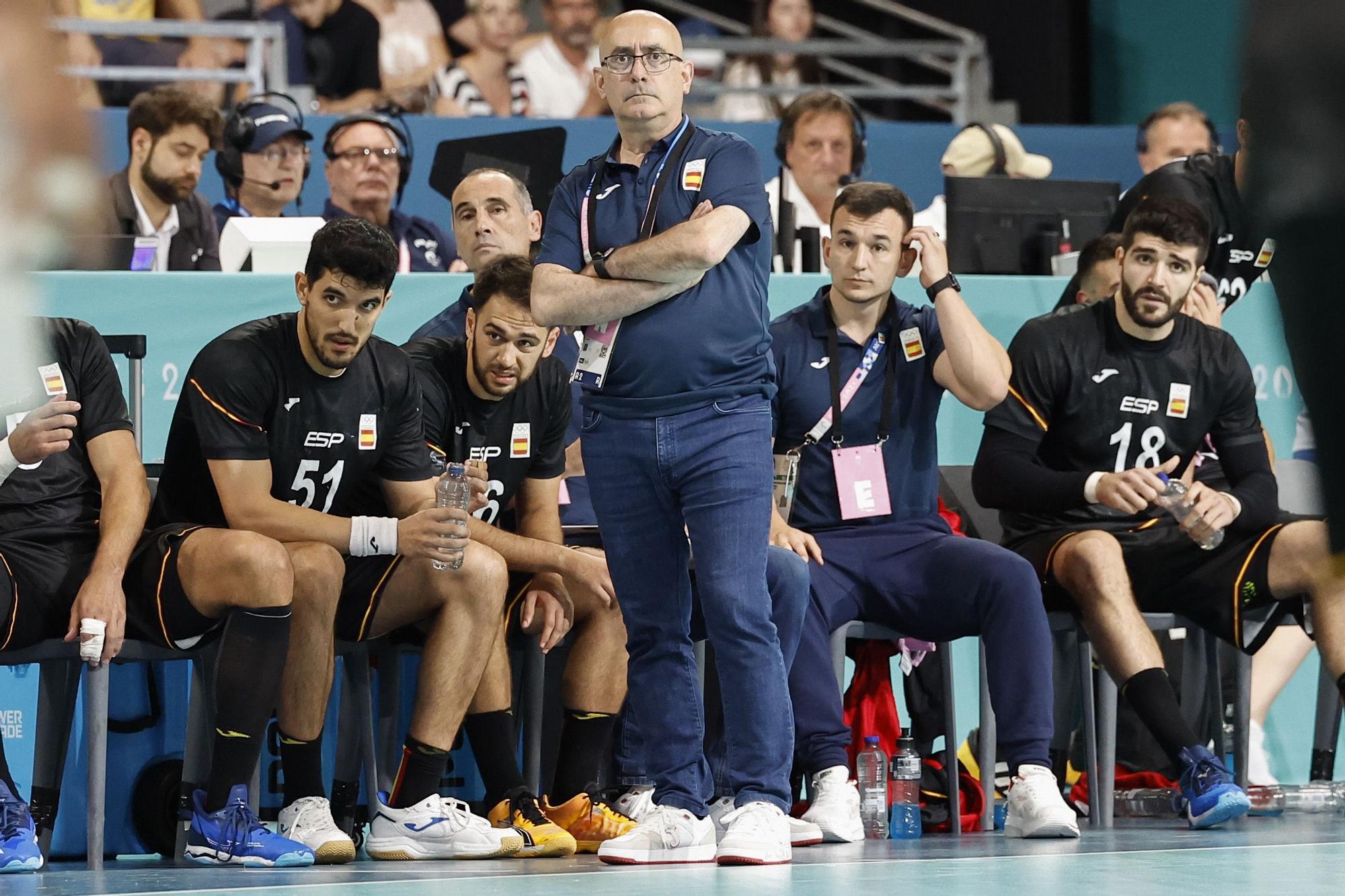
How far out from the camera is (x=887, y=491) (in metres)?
4.68

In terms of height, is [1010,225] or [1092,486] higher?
[1010,225]

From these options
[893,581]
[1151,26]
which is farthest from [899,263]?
[1151,26]

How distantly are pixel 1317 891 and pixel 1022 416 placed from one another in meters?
2.08

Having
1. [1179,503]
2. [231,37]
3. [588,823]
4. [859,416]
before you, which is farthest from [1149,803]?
[231,37]

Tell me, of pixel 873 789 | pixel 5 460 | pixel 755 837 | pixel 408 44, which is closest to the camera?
pixel 755 837

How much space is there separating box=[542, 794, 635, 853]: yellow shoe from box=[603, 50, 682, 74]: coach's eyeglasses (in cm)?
181

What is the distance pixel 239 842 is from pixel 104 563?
0.73 metres

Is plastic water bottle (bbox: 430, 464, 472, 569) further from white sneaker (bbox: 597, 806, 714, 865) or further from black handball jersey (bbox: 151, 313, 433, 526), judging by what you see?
white sneaker (bbox: 597, 806, 714, 865)

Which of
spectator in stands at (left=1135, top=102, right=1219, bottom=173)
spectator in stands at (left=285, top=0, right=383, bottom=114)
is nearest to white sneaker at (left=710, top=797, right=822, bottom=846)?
spectator in stands at (left=1135, top=102, right=1219, bottom=173)

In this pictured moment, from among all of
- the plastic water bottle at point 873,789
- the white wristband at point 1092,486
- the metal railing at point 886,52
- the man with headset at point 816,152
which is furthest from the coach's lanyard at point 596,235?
the metal railing at point 886,52

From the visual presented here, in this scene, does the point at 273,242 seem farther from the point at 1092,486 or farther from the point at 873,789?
the point at 1092,486

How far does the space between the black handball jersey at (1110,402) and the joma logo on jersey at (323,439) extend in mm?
1910

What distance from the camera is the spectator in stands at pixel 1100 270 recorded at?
5.60m

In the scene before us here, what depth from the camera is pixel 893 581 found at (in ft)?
14.9
